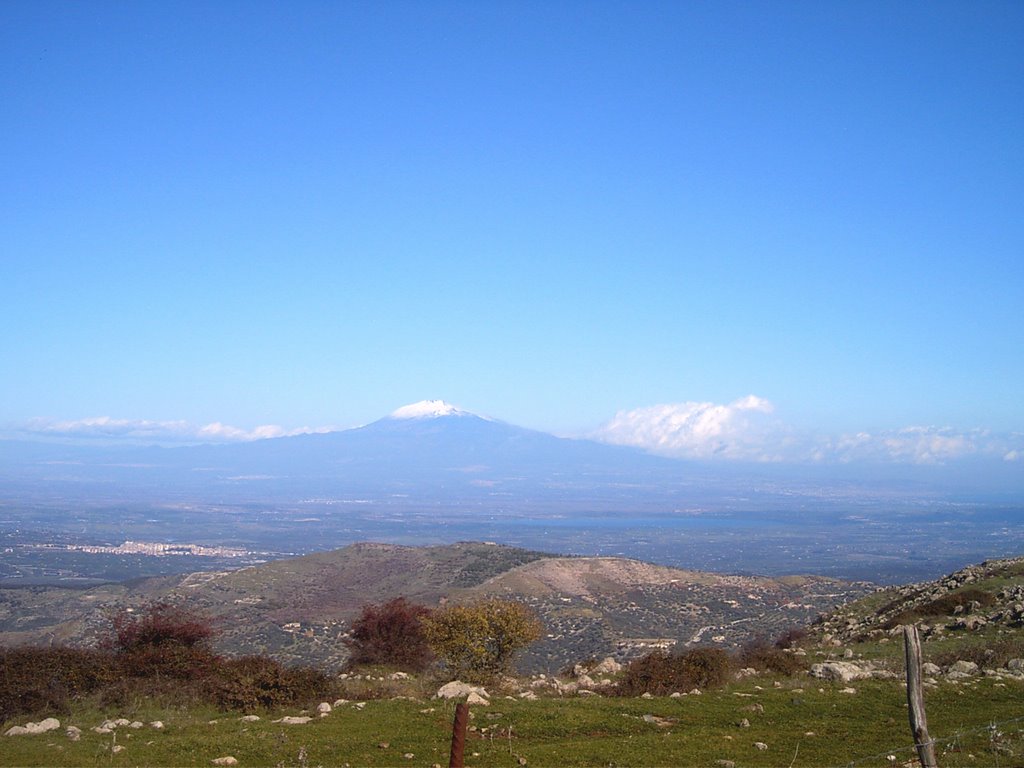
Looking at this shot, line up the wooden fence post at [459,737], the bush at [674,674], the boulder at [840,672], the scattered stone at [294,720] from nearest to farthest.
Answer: the wooden fence post at [459,737] → the scattered stone at [294,720] → the boulder at [840,672] → the bush at [674,674]

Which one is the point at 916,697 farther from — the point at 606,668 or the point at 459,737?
the point at 606,668

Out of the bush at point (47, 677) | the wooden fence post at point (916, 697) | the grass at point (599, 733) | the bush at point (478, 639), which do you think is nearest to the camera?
the wooden fence post at point (916, 697)

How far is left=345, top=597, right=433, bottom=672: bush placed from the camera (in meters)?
25.6

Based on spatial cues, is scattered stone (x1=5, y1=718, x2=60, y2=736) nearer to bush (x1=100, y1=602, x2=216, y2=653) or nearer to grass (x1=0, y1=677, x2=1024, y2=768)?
grass (x1=0, y1=677, x2=1024, y2=768)

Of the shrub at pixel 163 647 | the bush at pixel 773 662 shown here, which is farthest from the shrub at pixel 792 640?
the shrub at pixel 163 647

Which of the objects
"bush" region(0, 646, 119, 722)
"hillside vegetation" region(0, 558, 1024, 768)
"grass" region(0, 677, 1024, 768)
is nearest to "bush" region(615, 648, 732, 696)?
"hillside vegetation" region(0, 558, 1024, 768)

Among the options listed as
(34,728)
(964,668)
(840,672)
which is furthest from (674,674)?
(34,728)

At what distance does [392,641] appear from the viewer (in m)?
26.0

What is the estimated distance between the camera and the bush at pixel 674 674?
17.9 m

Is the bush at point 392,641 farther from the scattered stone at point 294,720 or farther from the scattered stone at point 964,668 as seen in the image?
the scattered stone at point 964,668

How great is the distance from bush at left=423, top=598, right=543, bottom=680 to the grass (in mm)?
5276

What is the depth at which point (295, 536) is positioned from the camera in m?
140

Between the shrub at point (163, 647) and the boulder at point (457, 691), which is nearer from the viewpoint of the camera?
the boulder at point (457, 691)

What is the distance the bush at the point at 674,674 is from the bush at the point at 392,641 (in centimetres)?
882
